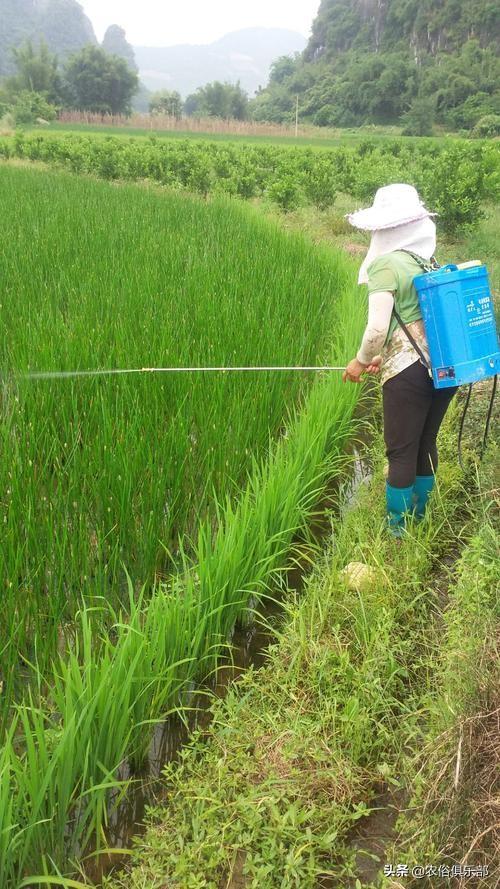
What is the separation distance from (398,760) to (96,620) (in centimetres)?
98

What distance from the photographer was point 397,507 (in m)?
2.48

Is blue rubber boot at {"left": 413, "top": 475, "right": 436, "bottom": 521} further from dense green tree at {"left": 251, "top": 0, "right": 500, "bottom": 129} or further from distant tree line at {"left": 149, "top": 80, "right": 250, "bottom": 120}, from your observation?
distant tree line at {"left": 149, "top": 80, "right": 250, "bottom": 120}

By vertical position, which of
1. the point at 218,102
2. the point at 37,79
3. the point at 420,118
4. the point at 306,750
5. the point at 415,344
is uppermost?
the point at 218,102


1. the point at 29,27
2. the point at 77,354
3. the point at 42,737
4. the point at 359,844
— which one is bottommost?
the point at 359,844

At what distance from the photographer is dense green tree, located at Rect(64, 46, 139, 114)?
42.8 m

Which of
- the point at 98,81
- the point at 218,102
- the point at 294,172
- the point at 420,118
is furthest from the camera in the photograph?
the point at 218,102

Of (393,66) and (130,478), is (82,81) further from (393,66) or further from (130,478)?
(130,478)

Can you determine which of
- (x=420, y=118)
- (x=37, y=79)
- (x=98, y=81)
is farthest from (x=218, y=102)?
(x=420, y=118)

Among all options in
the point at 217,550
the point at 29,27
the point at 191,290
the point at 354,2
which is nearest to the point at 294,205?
the point at 191,290

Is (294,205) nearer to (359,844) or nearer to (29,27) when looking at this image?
(359,844)

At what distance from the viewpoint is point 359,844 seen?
1.47m

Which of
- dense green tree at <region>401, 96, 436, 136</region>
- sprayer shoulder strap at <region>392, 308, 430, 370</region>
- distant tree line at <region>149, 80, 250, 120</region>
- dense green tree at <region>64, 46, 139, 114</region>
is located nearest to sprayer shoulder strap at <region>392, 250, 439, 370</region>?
sprayer shoulder strap at <region>392, 308, 430, 370</region>

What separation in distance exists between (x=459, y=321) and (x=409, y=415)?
1.37 feet

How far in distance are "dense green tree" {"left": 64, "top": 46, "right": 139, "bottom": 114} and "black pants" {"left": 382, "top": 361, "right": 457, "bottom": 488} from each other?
47.8m
